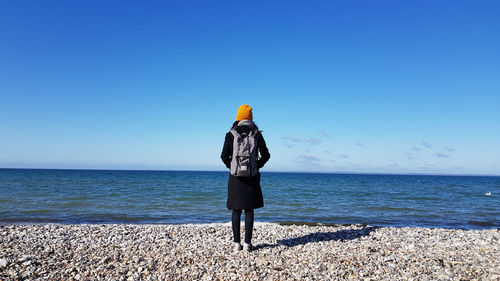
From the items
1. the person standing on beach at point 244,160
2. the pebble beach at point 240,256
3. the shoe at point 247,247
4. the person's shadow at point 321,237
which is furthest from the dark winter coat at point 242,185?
the person's shadow at point 321,237

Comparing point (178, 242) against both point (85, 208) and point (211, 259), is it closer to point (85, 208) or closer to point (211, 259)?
point (211, 259)

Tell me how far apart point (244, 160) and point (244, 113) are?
2.95 feet

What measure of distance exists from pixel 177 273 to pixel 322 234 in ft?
15.5

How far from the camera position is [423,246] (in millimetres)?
7000

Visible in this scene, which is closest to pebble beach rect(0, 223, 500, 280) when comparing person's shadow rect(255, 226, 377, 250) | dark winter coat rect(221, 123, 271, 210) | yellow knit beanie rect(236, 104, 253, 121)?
person's shadow rect(255, 226, 377, 250)

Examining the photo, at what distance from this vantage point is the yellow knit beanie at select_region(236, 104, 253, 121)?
18.9 feet

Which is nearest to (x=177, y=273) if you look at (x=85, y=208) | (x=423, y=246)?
(x=423, y=246)

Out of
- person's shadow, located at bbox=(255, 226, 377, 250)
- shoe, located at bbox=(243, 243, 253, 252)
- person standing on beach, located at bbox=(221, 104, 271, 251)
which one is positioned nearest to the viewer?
person standing on beach, located at bbox=(221, 104, 271, 251)

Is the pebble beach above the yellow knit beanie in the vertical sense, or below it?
below

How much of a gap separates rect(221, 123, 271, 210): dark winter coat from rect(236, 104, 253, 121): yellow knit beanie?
20 centimetres

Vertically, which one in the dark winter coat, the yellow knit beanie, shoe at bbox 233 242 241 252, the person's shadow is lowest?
the person's shadow

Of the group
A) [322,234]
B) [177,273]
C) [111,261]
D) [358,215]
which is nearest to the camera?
[177,273]

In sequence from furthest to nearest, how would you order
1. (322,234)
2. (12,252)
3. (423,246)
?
(322,234) < (423,246) < (12,252)

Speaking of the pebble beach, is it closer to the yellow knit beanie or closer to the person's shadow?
the person's shadow
